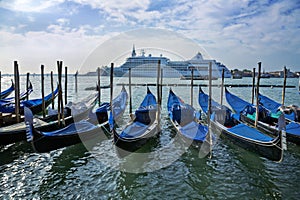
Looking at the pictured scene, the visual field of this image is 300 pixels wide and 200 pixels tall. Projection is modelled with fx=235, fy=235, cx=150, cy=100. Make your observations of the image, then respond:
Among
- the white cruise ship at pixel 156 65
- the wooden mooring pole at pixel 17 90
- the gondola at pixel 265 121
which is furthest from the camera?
the white cruise ship at pixel 156 65

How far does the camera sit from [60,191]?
3602 millimetres

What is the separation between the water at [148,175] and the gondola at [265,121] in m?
0.36

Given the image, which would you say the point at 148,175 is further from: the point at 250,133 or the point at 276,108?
the point at 276,108

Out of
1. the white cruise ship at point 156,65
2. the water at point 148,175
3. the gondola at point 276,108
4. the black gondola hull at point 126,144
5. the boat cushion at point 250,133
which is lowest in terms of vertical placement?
the water at point 148,175

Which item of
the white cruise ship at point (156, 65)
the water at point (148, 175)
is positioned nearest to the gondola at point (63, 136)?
the water at point (148, 175)

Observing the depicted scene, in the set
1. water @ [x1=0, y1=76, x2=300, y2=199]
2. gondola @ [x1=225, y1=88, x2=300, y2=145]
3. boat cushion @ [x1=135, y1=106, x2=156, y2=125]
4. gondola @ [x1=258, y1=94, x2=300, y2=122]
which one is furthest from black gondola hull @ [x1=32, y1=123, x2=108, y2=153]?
gondola @ [x1=258, y1=94, x2=300, y2=122]

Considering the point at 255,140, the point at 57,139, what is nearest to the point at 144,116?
the point at 57,139

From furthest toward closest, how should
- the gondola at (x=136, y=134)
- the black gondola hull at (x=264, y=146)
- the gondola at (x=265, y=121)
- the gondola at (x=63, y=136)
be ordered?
the gondola at (x=265, y=121) < the gondola at (x=136, y=134) < the gondola at (x=63, y=136) < the black gondola hull at (x=264, y=146)

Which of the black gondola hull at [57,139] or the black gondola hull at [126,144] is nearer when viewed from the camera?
the black gondola hull at [57,139]

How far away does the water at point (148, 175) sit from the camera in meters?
3.54

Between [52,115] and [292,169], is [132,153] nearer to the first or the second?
[292,169]

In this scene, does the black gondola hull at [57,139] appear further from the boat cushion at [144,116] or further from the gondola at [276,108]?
the gondola at [276,108]

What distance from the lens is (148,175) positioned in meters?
4.14

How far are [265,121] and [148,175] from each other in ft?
14.5
